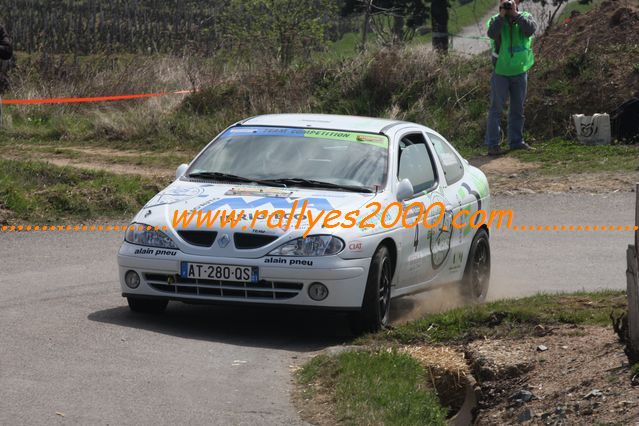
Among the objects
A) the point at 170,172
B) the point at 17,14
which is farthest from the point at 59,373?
the point at 17,14

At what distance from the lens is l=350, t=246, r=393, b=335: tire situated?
9.02m

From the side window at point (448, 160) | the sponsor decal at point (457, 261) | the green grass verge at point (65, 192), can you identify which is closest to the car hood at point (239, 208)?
the sponsor decal at point (457, 261)

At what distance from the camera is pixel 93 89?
24219 mm

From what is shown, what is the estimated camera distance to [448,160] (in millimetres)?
11164

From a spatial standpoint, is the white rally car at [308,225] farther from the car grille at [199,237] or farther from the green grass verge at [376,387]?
the green grass verge at [376,387]

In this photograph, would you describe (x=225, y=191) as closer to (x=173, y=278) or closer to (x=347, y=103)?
(x=173, y=278)

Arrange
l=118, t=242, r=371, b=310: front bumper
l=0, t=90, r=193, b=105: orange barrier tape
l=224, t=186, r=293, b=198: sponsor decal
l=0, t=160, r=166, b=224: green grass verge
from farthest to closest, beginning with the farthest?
l=0, t=90, r=193, b=105: orange barrier tape → l=0, t=160, r=166, b=224: green grass verge → l=224, t=186, r=293, b=198: sponsor decal → l=118, t=242, r=371, b=310: front bumper

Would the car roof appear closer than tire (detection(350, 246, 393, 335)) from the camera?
No

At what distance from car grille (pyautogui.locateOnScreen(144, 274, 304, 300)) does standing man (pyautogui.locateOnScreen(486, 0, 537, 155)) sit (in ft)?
33.3

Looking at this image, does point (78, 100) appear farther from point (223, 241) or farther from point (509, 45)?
point (223, 241)

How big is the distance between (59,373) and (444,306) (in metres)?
4.12

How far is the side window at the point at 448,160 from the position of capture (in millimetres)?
10977

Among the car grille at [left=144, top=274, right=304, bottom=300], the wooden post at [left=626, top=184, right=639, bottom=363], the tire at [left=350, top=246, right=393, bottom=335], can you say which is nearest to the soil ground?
the wooden post at [left=626, top=184, right=639, bottom=363]

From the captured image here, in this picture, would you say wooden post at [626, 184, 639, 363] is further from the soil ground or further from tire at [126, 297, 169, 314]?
tire at [126, 297, 169, 314]
